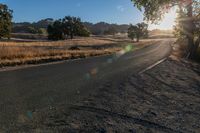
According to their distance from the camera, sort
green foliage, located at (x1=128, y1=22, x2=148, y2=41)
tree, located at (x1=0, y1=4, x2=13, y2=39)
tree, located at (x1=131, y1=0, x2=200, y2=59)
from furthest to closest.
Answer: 1. green foliage, located at (x1=128, y1=22, x2=148, y2=41)
2. tree, located at (x1=0, y1=4, x2=13, y2=39)
3. tree, located at (x1=131, y1=0, x2=200, y2=59)

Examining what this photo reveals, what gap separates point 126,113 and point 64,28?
11018 cm

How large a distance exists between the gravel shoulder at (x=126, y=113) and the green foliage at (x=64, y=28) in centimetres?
10441

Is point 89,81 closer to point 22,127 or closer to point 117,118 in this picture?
point 117,118

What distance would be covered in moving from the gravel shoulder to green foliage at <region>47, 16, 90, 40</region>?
10441cm

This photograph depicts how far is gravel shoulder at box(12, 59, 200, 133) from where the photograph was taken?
23.4ft

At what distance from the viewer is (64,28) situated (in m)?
117

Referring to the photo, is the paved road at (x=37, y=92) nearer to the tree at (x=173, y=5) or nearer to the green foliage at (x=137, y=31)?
the tree at (x=173, y=5)

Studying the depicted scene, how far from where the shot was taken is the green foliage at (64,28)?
11563cm

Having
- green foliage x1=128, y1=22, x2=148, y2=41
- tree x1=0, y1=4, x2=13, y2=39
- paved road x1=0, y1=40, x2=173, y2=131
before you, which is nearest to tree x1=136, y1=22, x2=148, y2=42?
green foliage x1=128, y1=22, x2=148, y2=41

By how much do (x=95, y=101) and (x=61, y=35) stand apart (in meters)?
108

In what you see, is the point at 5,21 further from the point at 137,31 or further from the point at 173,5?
the point at 137,31

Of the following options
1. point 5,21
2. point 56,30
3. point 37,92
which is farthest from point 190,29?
point 56,30

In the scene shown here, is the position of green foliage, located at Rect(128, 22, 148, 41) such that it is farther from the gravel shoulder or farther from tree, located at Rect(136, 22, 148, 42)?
the gravel shoulder

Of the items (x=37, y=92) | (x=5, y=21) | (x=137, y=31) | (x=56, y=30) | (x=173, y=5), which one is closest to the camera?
(x=37, y=92)
